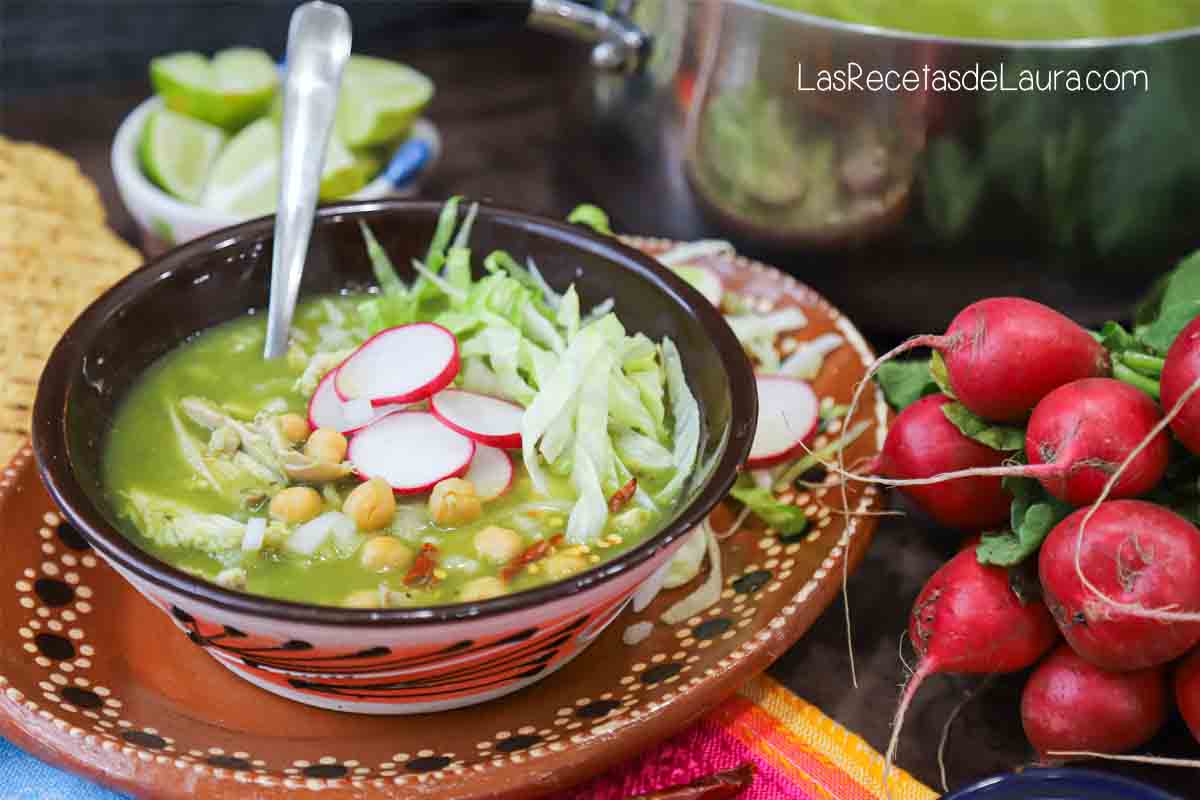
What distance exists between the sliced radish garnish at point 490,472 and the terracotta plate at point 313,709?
25 centimetres

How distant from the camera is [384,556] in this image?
1.56 metres

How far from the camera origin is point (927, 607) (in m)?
1.60

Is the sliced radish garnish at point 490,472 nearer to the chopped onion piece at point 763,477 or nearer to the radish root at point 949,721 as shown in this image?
the chopped onion piece at point 763,477

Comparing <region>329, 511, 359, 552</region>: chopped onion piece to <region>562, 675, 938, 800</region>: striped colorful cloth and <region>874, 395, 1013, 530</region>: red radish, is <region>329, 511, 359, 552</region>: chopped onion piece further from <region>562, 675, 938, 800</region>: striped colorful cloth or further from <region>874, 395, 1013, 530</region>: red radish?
<region>874, 395, 1013, 530</region>: red radish

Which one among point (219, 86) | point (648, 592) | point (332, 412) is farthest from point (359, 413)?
point (219, 86)

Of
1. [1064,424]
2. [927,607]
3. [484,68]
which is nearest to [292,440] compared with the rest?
[927,607]

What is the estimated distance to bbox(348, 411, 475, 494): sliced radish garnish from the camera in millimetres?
1702

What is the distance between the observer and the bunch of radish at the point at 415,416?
1.72 meters

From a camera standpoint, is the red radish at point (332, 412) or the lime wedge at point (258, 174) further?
the lime wedge at point (258, 174)

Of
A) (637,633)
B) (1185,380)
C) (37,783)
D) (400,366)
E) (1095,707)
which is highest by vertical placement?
(1185,380)

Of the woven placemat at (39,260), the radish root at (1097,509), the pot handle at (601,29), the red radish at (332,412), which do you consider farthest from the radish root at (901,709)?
the woven placemat at (39,260)

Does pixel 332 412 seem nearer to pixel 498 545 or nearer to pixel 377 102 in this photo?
pixel 498 545

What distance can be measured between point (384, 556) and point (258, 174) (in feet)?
4.45

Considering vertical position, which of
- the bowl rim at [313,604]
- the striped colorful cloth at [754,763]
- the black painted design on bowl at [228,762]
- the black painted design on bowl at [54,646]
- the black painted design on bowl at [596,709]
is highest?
the bowl rim at [313,604]
